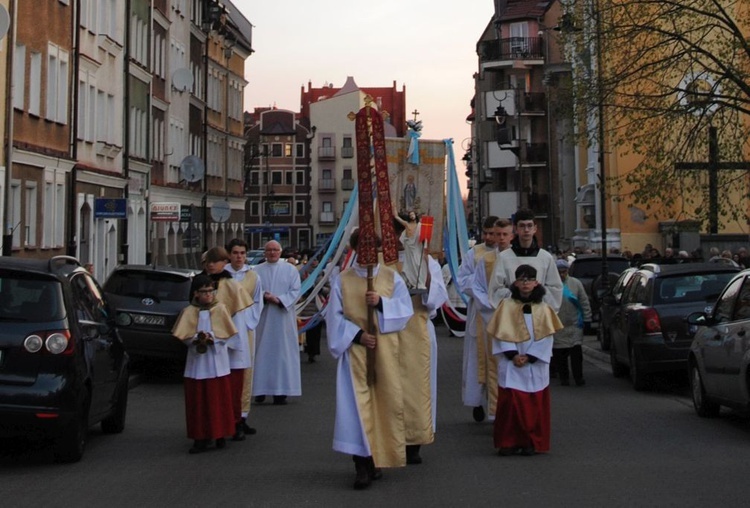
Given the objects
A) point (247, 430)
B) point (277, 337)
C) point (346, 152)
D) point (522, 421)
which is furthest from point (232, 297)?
point (346, 152)

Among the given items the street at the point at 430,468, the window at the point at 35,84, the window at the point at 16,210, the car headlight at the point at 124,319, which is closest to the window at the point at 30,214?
the window at the point at 16,210

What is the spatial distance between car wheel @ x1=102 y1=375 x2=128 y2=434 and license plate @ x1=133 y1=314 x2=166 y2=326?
5.95m

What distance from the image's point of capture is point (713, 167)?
26391mm

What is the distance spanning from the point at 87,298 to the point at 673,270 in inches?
338

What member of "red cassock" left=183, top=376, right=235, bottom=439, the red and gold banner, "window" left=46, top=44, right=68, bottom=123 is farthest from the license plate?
"window" left=46, top=44, right=68, bottom=123

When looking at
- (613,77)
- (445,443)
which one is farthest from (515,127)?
(445,443)

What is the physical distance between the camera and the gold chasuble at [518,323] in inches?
445

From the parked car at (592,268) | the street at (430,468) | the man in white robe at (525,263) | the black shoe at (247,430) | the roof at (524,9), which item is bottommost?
the street at (430,468)

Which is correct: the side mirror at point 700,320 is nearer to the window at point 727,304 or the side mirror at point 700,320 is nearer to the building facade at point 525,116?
the window at point 727,304

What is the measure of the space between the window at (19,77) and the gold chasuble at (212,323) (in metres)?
21.1

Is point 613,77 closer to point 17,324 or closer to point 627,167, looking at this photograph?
point 17,324

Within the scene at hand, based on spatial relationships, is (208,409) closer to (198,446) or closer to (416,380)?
(198,446)

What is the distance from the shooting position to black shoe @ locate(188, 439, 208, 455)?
1181 cm

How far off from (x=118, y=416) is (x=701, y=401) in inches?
236
